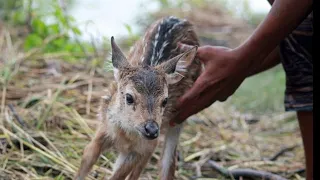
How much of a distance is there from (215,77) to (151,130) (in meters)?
0.58

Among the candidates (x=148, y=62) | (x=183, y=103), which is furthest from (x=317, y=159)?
(x=148, y=62)

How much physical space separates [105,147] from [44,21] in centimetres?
424

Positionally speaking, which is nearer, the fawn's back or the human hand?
the human hand

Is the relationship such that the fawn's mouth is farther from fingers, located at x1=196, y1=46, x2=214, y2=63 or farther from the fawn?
fingers, located at x1=196, y1=46, x2=214, y2=63

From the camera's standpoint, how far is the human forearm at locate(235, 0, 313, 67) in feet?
12.4

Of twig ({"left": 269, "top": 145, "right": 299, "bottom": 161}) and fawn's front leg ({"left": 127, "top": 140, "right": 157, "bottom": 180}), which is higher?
twig ({"left": 269, "top": 145, "right": 299, "bottom": 161})

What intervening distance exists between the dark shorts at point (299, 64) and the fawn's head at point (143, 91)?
0.76m

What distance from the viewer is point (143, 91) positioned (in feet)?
13.5

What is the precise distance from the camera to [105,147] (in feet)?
15.1

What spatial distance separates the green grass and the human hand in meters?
3.70

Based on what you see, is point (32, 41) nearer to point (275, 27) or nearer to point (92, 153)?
point (92, 153)

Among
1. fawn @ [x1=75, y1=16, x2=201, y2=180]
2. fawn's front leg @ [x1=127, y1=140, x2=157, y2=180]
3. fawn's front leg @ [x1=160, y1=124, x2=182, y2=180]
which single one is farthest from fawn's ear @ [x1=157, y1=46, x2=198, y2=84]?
fawn's front leg @ [x1=160, y1=124, x2=182, y2=180]

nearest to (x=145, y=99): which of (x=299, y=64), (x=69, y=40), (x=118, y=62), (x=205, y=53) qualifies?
(x=118, y=62)

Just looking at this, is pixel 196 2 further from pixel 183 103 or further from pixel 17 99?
pixel 183 103
